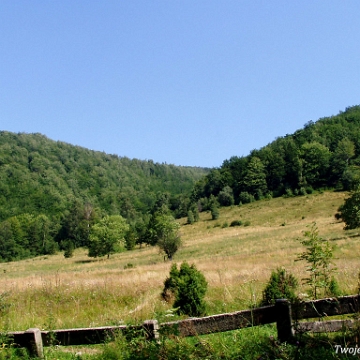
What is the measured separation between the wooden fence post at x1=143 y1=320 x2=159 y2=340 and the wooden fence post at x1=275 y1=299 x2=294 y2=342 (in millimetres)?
1467

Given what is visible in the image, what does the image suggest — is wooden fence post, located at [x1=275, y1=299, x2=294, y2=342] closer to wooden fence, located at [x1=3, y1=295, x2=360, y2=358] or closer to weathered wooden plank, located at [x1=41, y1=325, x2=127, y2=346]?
wooden fence, located at [x1=3, y1=295, x2=360, y2=358]

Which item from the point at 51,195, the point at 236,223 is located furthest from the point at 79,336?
the point at 51,195

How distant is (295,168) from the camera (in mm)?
99500

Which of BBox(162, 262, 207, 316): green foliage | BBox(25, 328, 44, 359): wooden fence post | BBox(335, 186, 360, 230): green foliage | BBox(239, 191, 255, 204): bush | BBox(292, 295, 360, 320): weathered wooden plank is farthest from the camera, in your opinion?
BBox(239, 191, 255, 204): bush

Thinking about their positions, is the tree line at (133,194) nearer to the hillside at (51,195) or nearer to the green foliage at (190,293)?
the hillside at (51,195)

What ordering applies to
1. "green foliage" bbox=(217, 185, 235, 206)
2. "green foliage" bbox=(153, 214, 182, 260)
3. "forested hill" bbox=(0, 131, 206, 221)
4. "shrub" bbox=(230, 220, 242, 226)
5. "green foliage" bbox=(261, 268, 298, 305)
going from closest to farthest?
"green foliage" bbox=(261, 268, 298, 305) → "green foliage" bbox=(153, 214, 182, 260) → "shrub" bbox=(230, 220, 242, 226) → "green foliage" bbox=(217, 185, 235, 206) → "forested hill" bbox=(0, 131, 206, 221)

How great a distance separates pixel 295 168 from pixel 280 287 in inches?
3805

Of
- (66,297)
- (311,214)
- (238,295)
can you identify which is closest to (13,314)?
(66,297)

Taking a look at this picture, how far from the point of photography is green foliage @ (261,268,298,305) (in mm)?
7101

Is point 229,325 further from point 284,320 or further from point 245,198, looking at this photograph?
point 245,198

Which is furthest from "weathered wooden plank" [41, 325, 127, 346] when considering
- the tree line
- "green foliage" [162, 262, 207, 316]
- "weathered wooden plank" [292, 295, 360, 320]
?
the tree line

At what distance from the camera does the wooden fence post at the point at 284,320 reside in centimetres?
430

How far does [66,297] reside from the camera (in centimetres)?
1080

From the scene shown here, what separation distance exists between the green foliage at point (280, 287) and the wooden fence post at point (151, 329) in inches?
131
